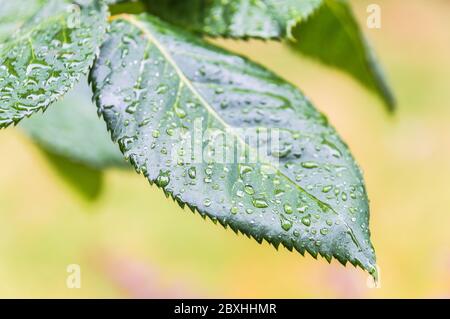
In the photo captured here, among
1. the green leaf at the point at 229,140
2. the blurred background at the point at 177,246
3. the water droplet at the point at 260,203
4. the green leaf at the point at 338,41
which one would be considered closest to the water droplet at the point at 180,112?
the green leaf at the point at 229,140

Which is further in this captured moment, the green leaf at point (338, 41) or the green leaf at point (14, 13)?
the green leaf at point (338, 41)

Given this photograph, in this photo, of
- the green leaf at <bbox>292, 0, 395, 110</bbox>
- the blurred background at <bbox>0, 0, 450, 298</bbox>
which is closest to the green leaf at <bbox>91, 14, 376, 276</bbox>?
the green leaf at <bbox>292, 0, 395, 110</bbox>

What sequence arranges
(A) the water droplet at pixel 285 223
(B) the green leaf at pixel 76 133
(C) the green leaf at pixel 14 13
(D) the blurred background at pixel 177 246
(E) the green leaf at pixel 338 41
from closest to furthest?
(A) the water droplet at pixel 285 223, (C) the green leaf at pixel 14 13, (E) the green leaf at pixel 338 41, (B) the green leaf at pixel 76 133, (D) the blurred background at pixel 177 246

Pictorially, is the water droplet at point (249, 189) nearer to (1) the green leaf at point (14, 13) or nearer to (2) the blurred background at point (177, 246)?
(1) the green leaf at point (14, 13)

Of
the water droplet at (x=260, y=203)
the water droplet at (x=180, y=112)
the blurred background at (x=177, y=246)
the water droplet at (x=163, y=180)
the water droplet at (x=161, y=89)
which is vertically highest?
the blurred background at (x=177, y=246)

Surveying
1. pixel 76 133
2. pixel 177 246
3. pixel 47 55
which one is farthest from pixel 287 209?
pixel 177 246

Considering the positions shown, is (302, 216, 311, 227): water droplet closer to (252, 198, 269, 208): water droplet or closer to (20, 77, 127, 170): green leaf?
(252, 198, 269, 208): water droplet

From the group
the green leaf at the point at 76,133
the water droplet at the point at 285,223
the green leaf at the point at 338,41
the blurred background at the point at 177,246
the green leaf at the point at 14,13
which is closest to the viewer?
the water droplet at the point at 285,223
